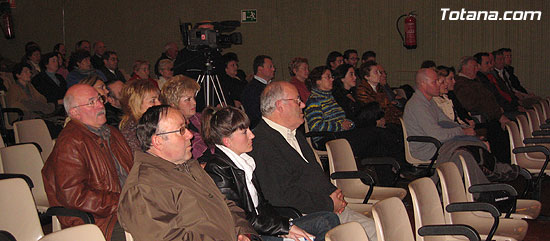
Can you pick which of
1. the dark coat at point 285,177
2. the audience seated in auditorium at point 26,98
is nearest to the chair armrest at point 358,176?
the dark coat at point 285,177

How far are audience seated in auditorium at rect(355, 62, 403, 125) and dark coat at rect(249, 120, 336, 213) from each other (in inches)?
116

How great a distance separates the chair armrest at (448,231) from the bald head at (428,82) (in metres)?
2.64

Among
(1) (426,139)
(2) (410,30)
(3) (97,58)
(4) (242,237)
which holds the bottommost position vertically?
→ (4) (242,237)

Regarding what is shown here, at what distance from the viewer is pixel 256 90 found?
6562 millimetres

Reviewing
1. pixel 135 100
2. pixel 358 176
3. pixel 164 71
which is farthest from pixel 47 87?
pixel 358 176

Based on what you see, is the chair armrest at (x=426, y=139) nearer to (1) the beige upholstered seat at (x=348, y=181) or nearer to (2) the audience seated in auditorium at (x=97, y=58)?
(1) the beige upholstered seat at (x=348, y=181)

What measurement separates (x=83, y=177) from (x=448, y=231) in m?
1.94

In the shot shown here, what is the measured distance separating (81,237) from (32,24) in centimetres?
1127

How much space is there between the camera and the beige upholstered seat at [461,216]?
3319 mm

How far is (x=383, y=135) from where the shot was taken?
223 inches

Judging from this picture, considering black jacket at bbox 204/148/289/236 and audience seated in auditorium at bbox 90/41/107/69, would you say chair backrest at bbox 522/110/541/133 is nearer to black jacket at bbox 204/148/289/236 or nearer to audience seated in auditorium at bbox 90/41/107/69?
black jacket at bbox 204/148/289/236

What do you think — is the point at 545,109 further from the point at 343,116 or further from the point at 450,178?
the point at 450,178

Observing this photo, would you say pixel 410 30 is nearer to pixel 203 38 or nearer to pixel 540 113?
pixel 540 113

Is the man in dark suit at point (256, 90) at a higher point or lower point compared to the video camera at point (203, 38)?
lower
